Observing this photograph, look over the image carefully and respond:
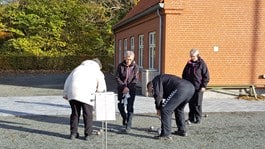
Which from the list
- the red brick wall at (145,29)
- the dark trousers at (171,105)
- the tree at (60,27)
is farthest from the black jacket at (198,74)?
the tree at (60,27)

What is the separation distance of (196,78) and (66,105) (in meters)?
5.28

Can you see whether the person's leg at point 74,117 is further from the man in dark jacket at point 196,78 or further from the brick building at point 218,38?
the brick building at point 218,38

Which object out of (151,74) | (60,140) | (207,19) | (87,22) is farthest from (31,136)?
(87,22)

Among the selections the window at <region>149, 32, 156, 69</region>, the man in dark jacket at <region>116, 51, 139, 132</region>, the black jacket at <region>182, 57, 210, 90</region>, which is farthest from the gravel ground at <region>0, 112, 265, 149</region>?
the window at <region>149, 32, 156, 69</region>

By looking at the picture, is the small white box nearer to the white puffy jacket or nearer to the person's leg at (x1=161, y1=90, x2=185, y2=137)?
the white puffy jacket

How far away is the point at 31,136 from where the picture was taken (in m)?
9.11

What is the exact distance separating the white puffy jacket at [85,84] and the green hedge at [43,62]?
30.2m

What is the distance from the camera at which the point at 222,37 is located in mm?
16812

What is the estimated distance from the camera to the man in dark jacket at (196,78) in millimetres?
10609

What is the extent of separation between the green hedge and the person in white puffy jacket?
30121 millimetres

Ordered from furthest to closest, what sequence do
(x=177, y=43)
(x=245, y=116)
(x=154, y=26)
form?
(x=154, y=26), (x=177, y=43), (x=245, y=116)

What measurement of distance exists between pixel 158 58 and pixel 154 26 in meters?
1.46

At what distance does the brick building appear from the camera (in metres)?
16.6

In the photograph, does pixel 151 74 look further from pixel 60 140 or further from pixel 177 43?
pixel 60 140
